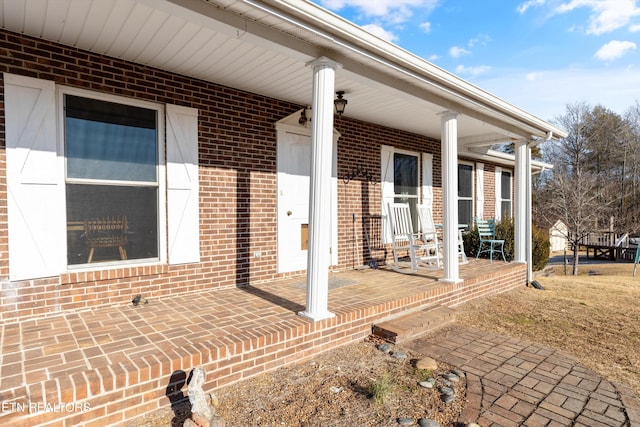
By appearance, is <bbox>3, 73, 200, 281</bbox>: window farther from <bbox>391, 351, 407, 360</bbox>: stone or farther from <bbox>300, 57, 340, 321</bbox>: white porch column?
<bbox>391, 351, 407, 360</bbox>: stone

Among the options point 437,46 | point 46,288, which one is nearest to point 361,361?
point 46,288

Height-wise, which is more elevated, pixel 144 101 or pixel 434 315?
pixel 144 101

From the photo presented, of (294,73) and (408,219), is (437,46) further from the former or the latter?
(294,73)

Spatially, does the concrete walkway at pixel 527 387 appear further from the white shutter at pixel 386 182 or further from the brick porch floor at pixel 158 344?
the white shutter at pixel 386 182

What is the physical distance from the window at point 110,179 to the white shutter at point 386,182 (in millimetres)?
3439

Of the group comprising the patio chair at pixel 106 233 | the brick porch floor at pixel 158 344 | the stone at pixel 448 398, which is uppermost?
the patio chair at pixel 106 233

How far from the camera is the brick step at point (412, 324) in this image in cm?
309

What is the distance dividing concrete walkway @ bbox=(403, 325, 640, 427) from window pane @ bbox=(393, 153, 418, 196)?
327cm

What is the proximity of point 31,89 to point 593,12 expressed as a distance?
23.7ft

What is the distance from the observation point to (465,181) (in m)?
7.79

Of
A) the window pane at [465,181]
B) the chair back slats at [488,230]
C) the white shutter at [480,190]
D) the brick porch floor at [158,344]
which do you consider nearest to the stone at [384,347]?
the brick porch floor at [158,344]

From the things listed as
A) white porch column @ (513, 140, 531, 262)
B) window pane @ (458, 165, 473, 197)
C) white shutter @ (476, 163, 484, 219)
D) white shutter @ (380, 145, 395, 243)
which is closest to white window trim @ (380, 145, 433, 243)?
white shutter @ (380, 145, 395, 243)

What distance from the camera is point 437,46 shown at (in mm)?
8898

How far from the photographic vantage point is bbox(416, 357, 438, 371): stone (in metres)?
2.61
